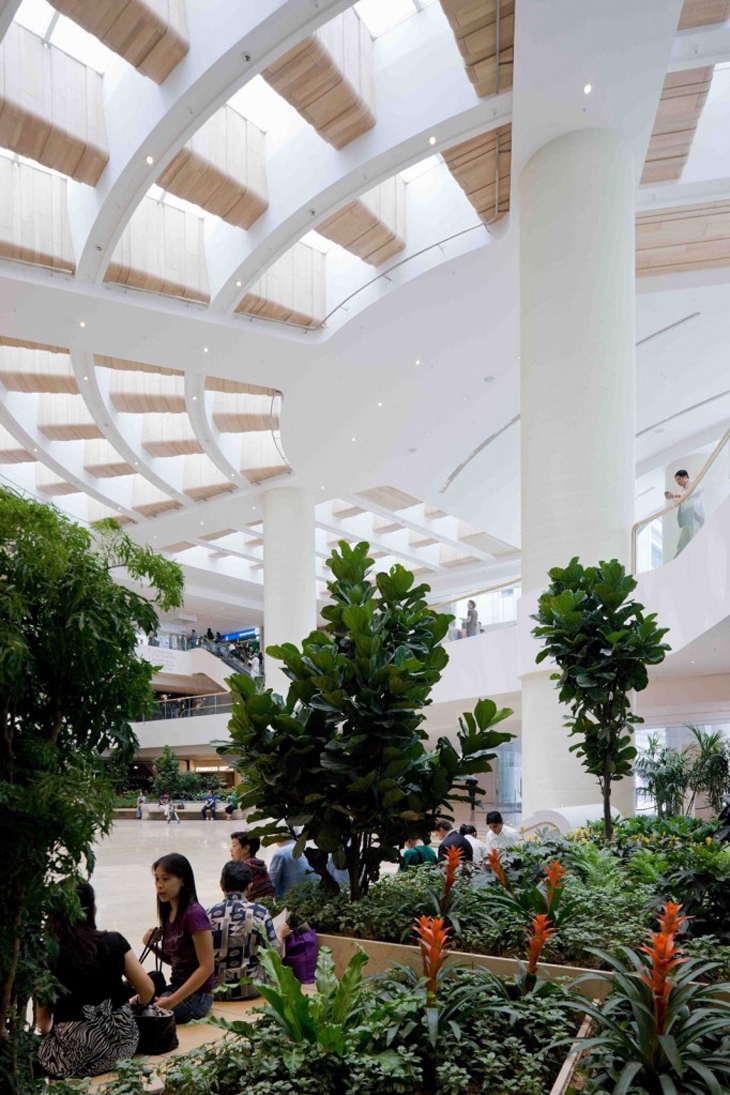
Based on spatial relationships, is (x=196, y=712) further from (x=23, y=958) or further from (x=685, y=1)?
(x=23, y=958)

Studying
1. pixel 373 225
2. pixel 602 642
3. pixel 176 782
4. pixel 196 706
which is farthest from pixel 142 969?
pixel 196 706

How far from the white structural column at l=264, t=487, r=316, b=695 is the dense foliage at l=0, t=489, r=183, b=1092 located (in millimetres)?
17498

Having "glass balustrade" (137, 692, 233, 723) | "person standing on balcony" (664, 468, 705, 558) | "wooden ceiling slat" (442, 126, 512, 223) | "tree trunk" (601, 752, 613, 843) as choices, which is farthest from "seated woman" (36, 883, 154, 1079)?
"glass balustrade" (137, 692, 233, 723)

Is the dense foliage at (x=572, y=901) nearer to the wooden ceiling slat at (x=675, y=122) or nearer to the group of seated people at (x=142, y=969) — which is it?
the group of seated people at (x=142, y=969)

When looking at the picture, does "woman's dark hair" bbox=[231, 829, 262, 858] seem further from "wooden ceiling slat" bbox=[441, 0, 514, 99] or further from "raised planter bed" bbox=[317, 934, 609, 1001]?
"wooden ceiling slat" bbox=[441, 0, 514, 99]

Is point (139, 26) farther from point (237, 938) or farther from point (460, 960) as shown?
point (460, 960)

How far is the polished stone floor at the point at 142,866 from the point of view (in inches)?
392

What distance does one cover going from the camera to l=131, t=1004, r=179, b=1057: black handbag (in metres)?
3.88

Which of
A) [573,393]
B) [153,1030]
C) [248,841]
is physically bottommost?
[153,1030]

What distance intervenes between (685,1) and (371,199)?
446cm

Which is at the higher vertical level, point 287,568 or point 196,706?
point 287,568

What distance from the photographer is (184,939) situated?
14.4ft

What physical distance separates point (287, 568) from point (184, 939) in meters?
16.7

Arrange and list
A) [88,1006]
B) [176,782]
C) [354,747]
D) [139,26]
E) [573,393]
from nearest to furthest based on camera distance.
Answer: [88,1006], [354,747], [139,26], [573,393], [176,782]
